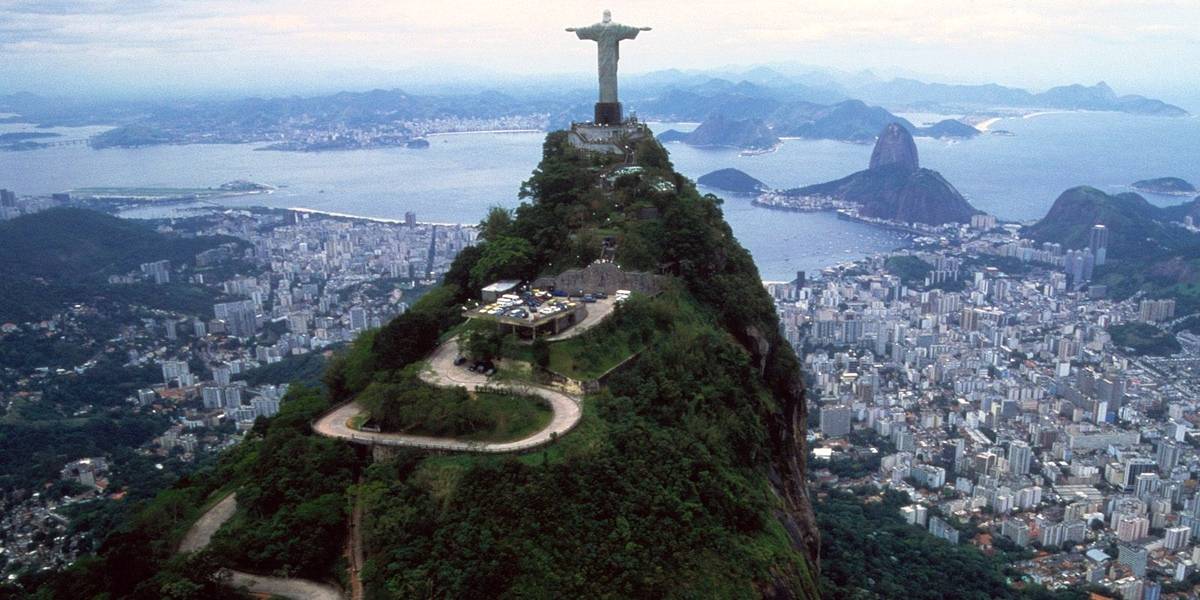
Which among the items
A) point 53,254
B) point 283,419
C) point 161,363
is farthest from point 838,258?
point 283,419

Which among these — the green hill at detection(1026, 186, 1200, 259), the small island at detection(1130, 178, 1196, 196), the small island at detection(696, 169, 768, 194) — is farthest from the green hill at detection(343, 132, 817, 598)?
the small island at detection(1130, 178, 1196, 196)

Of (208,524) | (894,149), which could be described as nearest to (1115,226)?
(894,149)

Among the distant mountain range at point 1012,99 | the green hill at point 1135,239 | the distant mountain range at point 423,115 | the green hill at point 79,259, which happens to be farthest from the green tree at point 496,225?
the distant mountain range at point 1012,99

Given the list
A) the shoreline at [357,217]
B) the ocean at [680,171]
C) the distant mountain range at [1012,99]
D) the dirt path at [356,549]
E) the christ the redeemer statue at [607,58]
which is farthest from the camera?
the distant mountain range at [1012,99]

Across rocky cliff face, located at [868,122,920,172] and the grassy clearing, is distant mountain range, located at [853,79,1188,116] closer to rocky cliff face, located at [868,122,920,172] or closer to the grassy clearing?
rocky cliff face, located at [868,122,920,172]

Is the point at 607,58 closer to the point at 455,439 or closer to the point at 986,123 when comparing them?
the point at 455,439

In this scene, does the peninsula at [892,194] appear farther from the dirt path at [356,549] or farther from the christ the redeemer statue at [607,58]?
the dirt path at [356,549]
